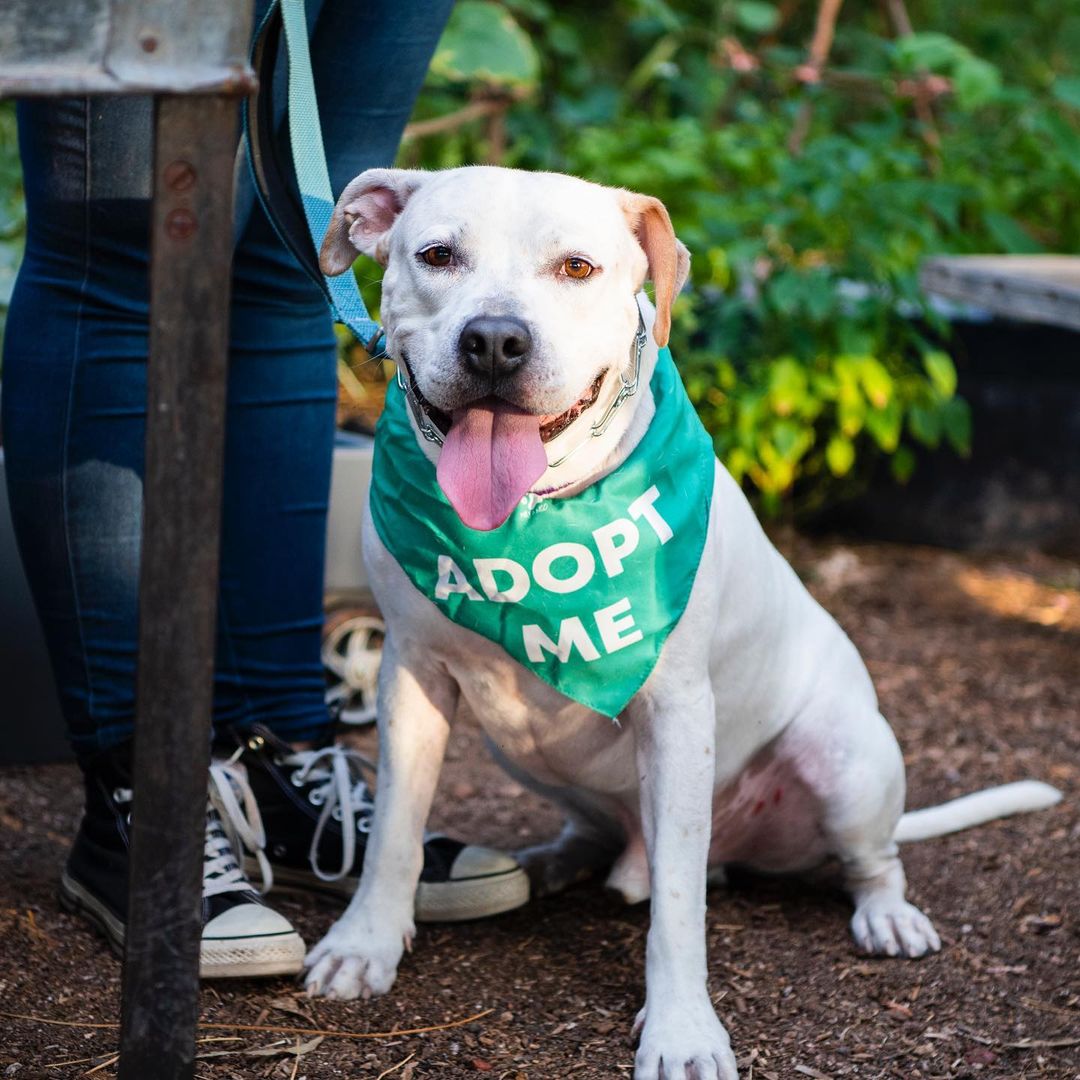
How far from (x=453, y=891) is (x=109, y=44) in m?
1.48

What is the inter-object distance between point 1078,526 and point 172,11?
13.9 ft

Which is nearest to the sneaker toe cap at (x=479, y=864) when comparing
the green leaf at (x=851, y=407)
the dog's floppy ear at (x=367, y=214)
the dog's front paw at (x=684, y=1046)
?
the dog's front paw at (x=684, y=1046)

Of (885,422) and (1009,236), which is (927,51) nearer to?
(1009,236)

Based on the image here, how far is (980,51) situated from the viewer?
754cm

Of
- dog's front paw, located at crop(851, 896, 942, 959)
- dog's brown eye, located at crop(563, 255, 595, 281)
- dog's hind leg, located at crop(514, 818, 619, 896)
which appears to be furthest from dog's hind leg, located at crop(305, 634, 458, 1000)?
dog's front paw, located at crop(851, 896, 942, 959)

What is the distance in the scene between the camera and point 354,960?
79.1 inches

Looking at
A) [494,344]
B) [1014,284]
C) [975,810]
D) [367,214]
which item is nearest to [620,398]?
[494,344]

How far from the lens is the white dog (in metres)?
1.79

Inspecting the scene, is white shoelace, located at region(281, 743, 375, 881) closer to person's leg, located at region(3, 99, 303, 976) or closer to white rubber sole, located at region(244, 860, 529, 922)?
white rubber sole, located at region(244, 860, 529, 922)

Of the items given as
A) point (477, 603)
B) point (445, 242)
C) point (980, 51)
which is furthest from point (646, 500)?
point (980, 51)

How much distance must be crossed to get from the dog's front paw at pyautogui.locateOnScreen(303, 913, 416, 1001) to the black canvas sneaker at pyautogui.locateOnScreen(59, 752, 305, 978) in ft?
0.13

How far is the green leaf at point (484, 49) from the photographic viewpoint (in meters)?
4.72

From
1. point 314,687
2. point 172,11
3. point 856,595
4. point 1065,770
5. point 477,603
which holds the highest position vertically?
point 172,11

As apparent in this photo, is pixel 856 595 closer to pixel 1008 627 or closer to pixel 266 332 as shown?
pixel 1008 627
